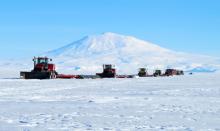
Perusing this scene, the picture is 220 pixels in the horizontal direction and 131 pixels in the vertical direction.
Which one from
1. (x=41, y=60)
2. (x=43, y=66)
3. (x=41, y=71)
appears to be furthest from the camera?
(x=41, y=60)

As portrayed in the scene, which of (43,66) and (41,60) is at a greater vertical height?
(41,60)

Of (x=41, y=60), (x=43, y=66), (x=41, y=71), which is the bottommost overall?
(x=41, y=71)

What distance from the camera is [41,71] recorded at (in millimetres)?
36750

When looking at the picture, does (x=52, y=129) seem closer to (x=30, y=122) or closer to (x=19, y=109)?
(x=30, y=122)

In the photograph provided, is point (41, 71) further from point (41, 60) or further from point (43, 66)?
point (41, 60)

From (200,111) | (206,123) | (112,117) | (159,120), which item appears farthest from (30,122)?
(200,111)

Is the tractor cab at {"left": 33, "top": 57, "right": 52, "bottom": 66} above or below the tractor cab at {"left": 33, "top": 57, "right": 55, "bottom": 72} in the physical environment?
above

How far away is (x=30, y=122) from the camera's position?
946 cm

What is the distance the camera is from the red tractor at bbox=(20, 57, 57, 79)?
3628cm

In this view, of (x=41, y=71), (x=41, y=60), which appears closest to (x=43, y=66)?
(x=41, y=71)

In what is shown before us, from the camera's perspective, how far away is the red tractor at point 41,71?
36281 millimetres

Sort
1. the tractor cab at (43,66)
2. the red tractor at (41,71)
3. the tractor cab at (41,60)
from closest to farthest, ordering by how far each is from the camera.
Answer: the red tractor at (41,71) < the tractor cab at (43,66) < the tractor cab at (41,60)

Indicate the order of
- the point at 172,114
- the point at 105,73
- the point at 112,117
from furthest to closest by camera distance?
the point at 105,73 → the point at 172,114 → the point at 112,117

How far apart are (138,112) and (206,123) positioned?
2322 millimetres
